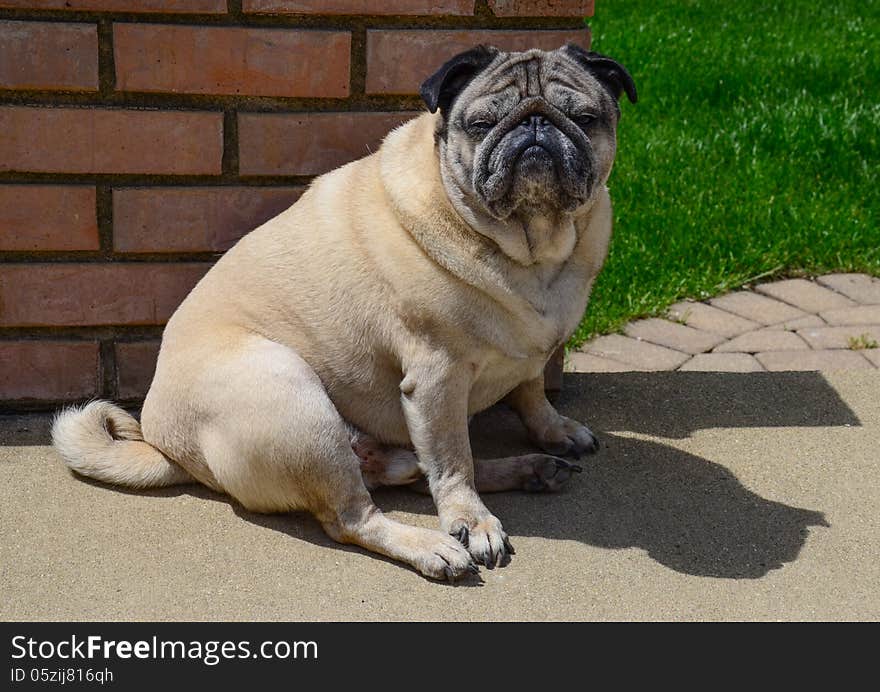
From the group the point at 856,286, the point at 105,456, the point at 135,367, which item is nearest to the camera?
the point at 105,456

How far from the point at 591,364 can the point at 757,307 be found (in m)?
→ 0.83

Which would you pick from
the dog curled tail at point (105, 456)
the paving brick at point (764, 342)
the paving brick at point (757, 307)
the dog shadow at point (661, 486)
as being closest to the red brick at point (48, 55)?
the dog curled tail at point (105, 456)

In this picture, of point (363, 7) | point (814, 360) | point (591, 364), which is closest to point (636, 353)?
point (591, 364)

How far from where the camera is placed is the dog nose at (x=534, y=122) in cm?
250

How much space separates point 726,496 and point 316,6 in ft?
5.09

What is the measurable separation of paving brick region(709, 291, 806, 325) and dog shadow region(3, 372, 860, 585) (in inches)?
25.0

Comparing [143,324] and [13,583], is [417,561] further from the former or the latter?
[143,324]

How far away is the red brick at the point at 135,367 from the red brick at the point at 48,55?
69 centimetres

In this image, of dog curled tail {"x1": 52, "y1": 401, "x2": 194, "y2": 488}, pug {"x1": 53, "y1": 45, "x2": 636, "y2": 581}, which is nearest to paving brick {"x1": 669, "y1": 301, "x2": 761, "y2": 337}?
pug {"x1": 53, "y1": 45, "x2": 636, "y2": 581}

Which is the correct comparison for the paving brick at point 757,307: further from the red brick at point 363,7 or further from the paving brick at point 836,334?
the red brick at point 363,7

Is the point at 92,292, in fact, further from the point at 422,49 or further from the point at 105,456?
the point at 422,49

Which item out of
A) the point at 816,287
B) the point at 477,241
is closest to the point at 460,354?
the point at 477,241

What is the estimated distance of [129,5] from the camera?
2.86 metres

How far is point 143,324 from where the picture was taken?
3156 mm
